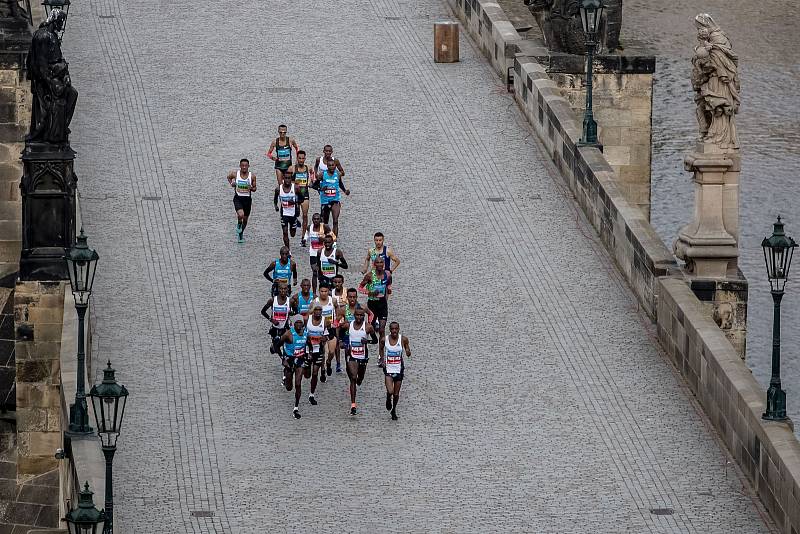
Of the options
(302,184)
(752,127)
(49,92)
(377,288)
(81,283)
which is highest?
(49,92)

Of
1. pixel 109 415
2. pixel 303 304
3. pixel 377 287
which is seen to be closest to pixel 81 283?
pixel 109 415

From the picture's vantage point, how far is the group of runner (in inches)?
1307

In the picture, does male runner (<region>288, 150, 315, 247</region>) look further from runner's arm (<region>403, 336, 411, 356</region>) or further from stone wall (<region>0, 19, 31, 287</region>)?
runner's arm (<region>403, 336, 411, 356</region>)

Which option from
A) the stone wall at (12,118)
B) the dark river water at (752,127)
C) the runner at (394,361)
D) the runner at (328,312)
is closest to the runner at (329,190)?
the runner at (328,312)

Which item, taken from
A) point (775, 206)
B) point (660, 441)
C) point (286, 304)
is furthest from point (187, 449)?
point (775, 206)

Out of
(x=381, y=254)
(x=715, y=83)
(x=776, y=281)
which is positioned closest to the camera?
(x=776, y=281)

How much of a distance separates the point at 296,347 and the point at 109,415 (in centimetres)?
531

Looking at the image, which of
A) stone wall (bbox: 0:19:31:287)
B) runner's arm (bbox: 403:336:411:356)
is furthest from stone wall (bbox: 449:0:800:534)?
stone wall (bbox: 0:19:31:287)

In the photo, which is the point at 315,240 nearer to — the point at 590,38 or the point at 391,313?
the point at 391,313

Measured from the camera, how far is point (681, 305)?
34594 mm

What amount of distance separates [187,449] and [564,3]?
16.7m

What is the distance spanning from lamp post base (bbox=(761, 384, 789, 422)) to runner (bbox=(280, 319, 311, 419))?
20.2 ft

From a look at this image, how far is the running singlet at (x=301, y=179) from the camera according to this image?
39.0 m

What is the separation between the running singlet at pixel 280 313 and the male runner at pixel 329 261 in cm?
184
